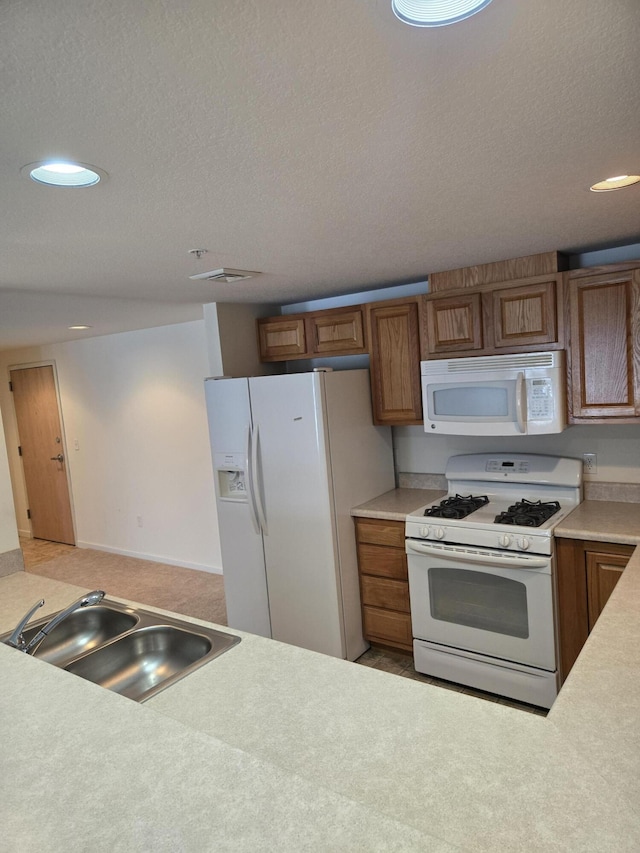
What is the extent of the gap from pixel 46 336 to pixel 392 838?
16.8ft

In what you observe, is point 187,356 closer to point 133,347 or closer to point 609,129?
point 133,347

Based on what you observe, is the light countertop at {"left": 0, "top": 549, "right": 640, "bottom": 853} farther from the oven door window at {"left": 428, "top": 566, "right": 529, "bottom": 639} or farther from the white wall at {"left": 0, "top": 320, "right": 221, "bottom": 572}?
the white wall at {"left": 0, "top": 320, "right": 221, "bottom": 572}

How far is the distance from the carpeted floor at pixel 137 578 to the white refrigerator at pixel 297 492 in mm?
784

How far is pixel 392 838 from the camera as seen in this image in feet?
2.60

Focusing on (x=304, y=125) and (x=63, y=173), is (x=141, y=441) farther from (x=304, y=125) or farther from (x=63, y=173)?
(x=304, y=125)

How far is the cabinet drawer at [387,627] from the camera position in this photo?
3.19 metres

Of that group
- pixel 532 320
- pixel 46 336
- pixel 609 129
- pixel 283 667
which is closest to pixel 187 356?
pixel 46 336

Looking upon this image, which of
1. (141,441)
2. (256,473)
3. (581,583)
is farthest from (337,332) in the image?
(141,441)

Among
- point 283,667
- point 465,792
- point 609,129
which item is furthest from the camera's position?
point 283,667

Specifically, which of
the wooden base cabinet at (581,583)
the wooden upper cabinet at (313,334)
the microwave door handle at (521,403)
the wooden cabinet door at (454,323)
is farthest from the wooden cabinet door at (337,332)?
the wooden base cabinet at (581,583)

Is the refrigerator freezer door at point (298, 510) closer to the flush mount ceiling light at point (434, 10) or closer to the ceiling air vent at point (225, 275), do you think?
the ceiling air vent at point (225, 275)

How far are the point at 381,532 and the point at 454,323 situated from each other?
1.21m

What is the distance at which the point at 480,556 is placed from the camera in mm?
2730

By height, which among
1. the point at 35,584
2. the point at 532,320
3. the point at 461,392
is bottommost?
the point at 35,584
